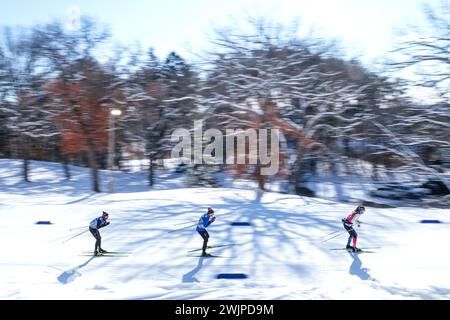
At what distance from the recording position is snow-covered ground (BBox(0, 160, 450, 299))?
8.93 meters

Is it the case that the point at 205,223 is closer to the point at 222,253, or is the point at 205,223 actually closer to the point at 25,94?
the point at 222,253

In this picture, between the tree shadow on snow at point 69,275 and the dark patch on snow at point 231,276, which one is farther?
the dark patch on snow at point 231,276

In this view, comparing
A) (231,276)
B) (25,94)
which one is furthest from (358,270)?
(25,94)

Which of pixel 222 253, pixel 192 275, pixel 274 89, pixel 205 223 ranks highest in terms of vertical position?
pixel 274 89

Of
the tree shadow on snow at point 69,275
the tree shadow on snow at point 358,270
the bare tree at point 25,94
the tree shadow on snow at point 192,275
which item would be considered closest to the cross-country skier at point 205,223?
the tree shadow on snow at point 192,275

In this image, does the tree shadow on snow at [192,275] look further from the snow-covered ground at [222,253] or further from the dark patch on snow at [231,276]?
the dark patch on snow at [231,276]

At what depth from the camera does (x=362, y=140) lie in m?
24.6

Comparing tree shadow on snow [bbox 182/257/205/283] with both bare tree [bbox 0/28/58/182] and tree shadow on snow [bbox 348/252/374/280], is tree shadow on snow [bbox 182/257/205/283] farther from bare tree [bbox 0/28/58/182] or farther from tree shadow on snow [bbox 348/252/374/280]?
bare tree [bbox 0/28/58/182]

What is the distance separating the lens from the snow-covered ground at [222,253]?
8.93 meters

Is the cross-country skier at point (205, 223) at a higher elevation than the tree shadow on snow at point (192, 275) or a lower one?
higher

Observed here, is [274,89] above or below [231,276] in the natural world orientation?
above

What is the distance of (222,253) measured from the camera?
11430 mm
